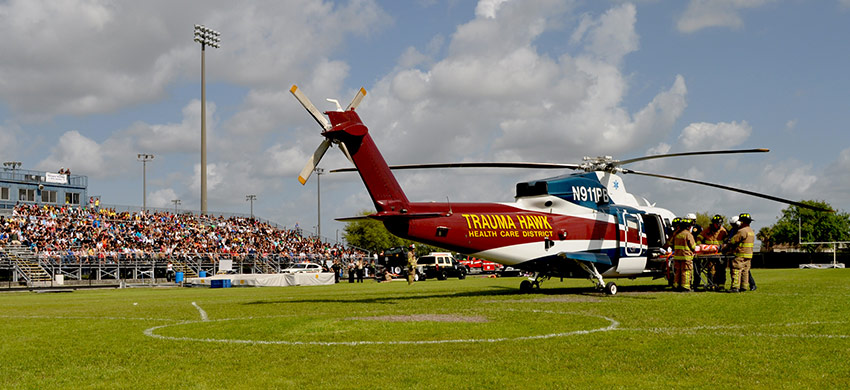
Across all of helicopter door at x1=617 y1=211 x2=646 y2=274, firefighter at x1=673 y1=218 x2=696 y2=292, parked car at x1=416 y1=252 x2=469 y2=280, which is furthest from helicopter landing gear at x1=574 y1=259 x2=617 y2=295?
parked car at x1=416 y1=252 x2=469 y2=280

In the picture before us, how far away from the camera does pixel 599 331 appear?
12.3 meters

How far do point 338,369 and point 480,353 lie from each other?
2078 mm

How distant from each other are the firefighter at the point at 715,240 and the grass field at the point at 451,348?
6.57 metres

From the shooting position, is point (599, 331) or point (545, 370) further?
point (599, 331)

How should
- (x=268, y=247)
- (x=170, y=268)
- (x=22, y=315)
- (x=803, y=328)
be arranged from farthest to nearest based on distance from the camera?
(x=268, y=247)
(x=170, y=268)
(x=22, y=315)
(x=803, y=328)

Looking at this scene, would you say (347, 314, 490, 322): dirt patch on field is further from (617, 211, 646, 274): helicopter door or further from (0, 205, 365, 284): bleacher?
(0, 205, 365, 284): bleacher

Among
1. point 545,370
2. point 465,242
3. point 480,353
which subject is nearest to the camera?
point 545,370

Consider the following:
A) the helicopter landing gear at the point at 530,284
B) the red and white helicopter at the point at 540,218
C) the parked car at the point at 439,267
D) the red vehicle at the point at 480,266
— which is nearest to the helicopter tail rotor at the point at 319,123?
the red and white helicopter at the point at 540,218

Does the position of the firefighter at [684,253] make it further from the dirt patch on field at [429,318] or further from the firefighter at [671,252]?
the dirt patch on field at [429,318]

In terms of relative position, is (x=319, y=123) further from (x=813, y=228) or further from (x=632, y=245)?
(x=813, y=228)

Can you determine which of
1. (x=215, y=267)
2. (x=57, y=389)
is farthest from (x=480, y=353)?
(x=215, y=267)

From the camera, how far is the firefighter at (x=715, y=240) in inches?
950

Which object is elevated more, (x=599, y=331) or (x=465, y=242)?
(x=465, y=242)

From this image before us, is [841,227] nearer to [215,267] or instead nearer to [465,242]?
[215,267]
